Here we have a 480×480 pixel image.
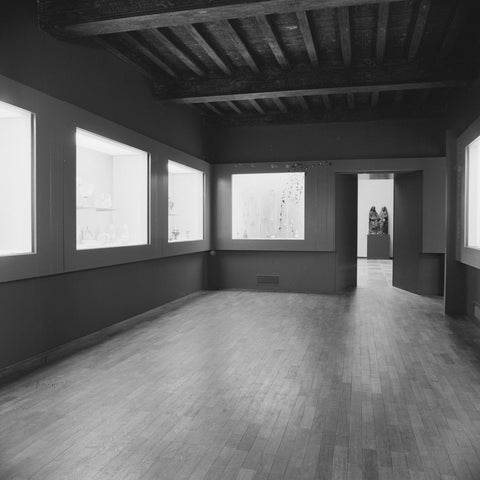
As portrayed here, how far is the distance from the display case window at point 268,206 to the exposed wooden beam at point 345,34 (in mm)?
3174

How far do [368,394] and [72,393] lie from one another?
2.15m

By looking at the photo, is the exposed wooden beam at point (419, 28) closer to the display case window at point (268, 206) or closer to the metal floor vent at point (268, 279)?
the display case window at point (268, 206)

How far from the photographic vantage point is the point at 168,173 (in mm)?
7301

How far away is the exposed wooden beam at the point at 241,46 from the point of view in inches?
204

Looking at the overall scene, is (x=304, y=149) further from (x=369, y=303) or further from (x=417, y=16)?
(x=417, y=16)

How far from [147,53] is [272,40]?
5.04ft

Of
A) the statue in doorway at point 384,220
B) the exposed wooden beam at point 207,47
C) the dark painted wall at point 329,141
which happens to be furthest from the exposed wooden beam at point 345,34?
the statue in doorway at point 384,220

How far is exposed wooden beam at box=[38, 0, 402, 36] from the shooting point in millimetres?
4137

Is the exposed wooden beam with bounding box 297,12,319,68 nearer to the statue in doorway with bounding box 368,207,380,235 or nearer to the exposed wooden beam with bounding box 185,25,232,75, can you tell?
the exposed wooden beam with bounding box 185,25,232,75

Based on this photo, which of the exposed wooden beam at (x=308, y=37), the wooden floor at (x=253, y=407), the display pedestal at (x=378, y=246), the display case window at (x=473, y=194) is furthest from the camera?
the display pedestal at (x=378, y=246)

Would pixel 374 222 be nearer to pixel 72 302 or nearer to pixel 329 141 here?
pixel 329 141

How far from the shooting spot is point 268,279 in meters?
9.23

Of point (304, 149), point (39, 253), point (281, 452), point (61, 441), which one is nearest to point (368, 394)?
point (281, 452)

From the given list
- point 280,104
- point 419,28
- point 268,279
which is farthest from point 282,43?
point 268,279
